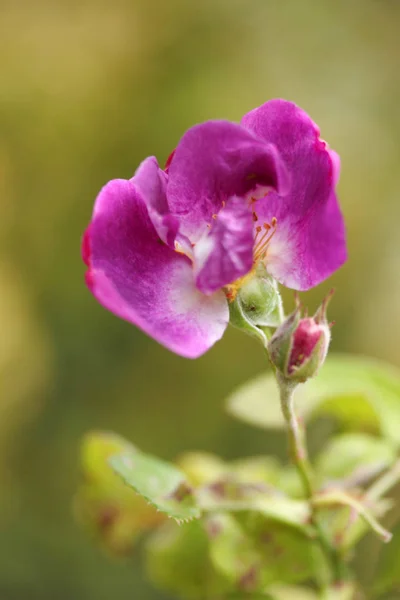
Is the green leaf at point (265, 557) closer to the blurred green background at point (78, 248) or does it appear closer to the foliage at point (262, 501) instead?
the foliage at point (262, 501)

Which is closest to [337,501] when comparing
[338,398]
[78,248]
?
[338,398]

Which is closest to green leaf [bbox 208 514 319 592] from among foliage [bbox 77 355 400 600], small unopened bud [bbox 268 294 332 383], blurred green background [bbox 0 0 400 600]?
foliage [bbox 77 355 400 600]

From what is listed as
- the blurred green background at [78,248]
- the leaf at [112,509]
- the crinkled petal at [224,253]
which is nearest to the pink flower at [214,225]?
the crinkled petal at [224,253]

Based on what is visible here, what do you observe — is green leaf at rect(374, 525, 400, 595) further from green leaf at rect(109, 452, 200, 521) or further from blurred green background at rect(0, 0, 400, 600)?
blurred green background at rect(0, 0, 400, 600)

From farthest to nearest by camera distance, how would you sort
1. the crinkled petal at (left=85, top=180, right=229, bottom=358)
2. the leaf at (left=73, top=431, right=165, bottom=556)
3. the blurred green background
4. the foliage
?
the blurred green background, the leaf at (left=73, top=431, right=165, bottom=556), the foliage, the crinkled petal at (left=85, top=180, right=229, bottom=358)

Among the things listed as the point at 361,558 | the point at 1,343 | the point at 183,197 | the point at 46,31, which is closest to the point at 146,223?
the point at 183,197

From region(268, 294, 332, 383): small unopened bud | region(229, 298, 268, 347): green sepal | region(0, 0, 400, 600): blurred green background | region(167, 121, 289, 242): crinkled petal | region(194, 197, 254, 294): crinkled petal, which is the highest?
region(167, 121, 289, 242): crinkled petal
